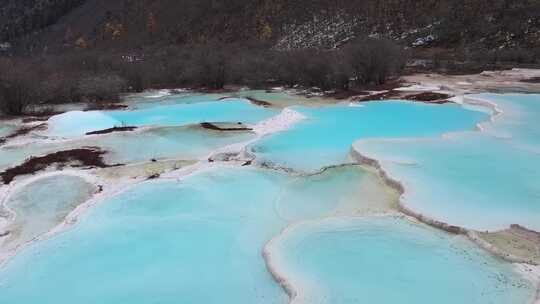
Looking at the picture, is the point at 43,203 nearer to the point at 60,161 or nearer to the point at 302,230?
the point at 60,161

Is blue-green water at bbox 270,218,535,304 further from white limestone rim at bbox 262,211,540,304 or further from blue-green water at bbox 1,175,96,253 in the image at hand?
blue-green water at bbox 1,175,96,253

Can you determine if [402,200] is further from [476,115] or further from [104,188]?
[476,115]

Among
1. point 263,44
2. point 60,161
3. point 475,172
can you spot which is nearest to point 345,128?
point 475,172

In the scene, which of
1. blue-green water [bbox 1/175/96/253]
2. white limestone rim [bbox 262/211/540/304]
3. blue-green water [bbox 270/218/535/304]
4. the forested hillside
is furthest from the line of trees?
blue-green water [bbox 270/218/535/304]

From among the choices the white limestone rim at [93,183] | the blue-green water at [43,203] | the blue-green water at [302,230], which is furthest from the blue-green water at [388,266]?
the blue-green water at [43,203]

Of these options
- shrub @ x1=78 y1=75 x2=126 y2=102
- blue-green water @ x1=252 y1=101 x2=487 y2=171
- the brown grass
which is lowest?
the brown grass
